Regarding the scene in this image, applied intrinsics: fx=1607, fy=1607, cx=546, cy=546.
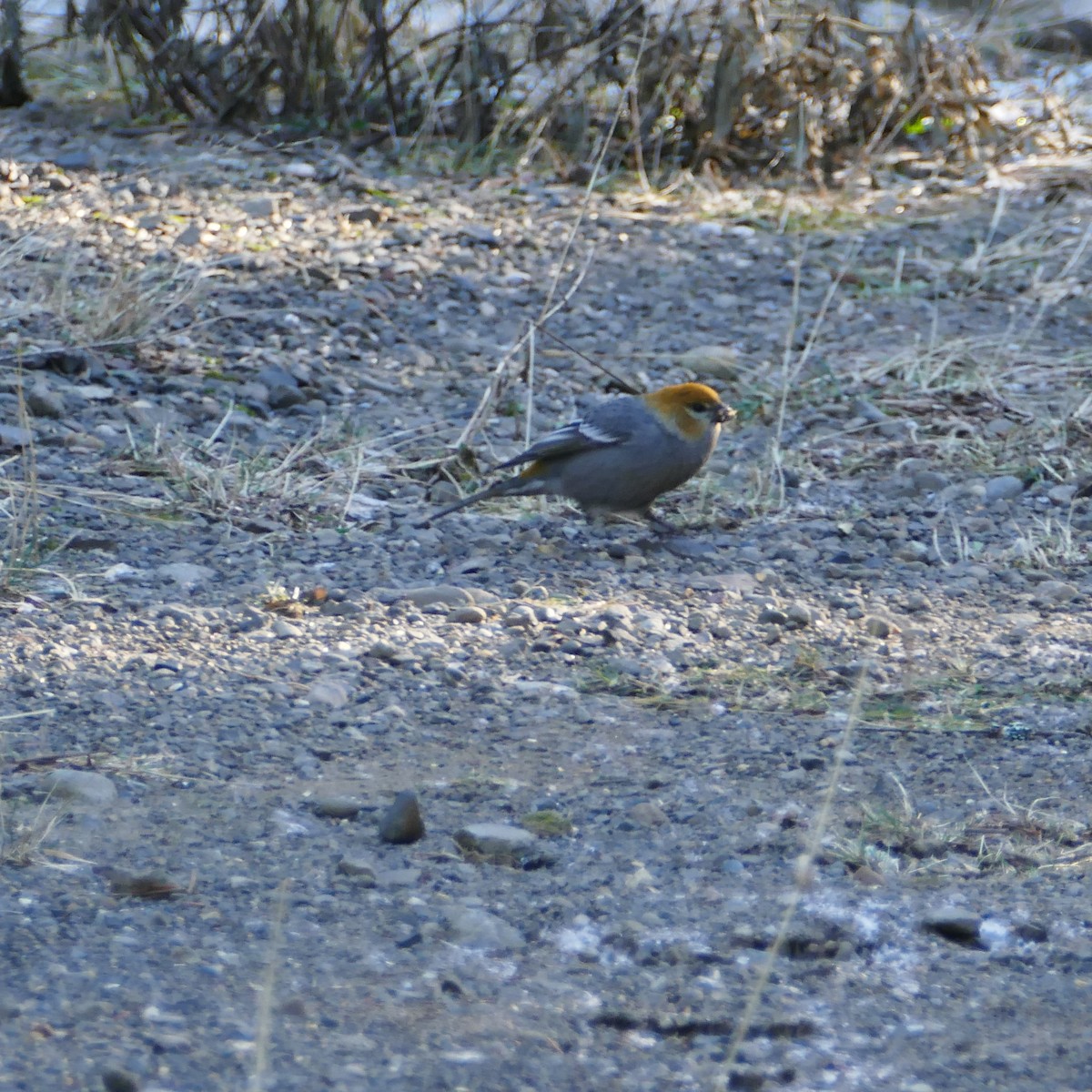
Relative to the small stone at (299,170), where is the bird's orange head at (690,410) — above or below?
below

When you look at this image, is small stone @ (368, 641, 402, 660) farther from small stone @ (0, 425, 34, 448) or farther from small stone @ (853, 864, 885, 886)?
small stone @ (0, 425, 34, 448)

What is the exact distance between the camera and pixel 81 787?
10.6 feet

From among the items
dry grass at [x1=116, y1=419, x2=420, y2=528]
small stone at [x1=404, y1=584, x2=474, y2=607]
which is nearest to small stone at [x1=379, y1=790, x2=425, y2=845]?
small stone at [x1=404, y1=584, x2=474, y2=607]

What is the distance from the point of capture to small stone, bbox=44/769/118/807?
3.21m

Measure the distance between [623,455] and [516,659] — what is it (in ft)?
4.86

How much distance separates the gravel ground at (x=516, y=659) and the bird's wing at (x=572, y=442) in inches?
10.3

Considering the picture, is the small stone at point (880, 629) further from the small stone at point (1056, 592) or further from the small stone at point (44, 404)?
the small stone at point (44, 404)

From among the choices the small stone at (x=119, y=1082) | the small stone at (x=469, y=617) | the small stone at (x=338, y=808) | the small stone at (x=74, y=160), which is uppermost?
the small stone at (x=74, y=160)

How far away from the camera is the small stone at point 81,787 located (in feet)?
10.5

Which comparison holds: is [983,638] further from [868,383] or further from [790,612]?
[868,383]

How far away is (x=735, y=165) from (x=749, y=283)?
1557mm

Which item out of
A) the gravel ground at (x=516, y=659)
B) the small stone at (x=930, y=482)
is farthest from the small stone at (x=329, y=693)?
the small stone at (x=930, y=482)

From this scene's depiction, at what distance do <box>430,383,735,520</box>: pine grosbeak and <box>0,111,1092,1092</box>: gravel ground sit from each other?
0.47 ft

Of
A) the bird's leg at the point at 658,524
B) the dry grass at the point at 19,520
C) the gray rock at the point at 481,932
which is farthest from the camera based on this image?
the bird's leg at the point at 658,524
